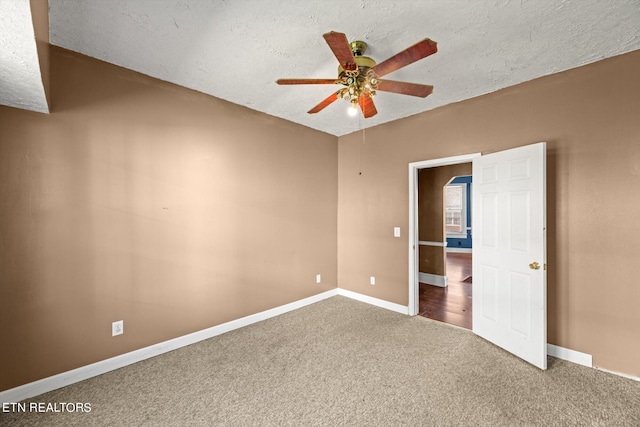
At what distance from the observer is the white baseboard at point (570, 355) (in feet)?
7.88

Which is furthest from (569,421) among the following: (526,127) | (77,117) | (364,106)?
(77,117)

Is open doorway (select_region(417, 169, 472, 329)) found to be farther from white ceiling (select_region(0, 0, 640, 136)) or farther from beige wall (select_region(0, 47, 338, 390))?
white ceiling (select_region(0, 0, 640, 136))

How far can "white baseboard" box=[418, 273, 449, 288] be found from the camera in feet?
16.6

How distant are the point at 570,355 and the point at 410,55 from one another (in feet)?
9.96

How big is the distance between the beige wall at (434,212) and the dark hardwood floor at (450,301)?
403 millimetres

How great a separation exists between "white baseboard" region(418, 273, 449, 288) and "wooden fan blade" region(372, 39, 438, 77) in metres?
4.30

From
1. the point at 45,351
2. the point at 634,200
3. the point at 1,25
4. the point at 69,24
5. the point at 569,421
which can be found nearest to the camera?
the point at 1,25

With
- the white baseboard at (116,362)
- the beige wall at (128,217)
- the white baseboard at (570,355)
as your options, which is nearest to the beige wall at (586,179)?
the white baseboard at (570,355)

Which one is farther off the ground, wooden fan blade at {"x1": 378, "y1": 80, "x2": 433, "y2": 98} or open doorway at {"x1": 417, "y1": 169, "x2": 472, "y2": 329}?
wooden fan blade at {"x1": 378, "y1": 80, "x2": 433, "y2": 98}

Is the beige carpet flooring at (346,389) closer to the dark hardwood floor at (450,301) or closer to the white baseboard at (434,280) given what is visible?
the dark hardwood floor at (450,301)

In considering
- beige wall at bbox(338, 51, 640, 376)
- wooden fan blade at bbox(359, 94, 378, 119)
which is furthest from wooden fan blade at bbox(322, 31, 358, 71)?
beige wall at bbox(338, 51, 640, 376)

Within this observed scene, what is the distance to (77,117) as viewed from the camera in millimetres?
2242

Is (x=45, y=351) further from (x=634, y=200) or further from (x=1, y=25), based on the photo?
(x=634, y=200)

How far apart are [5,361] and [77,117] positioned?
1.94m
